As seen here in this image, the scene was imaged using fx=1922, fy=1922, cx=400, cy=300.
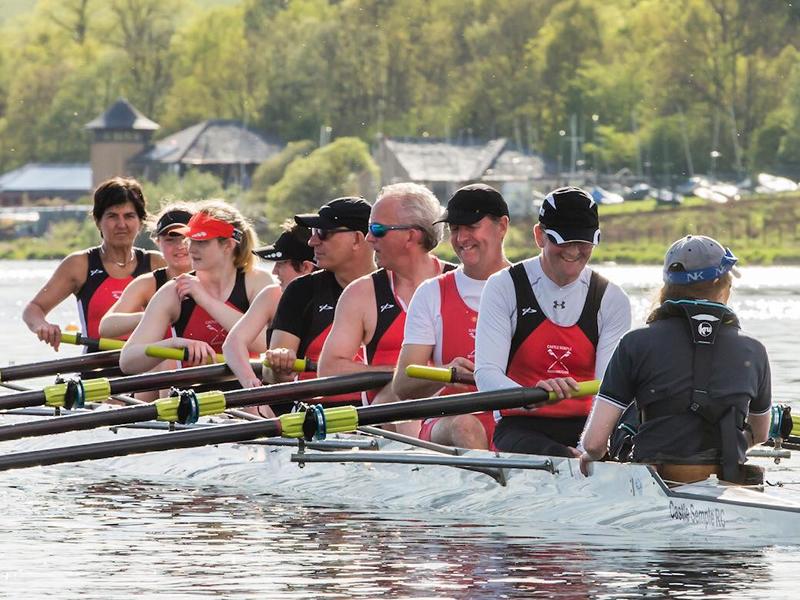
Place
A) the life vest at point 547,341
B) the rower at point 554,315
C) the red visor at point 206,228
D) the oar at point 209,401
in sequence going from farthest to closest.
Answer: the red visor at point 206,228, the oar at point 209,401, the life vest at point 547,341, the rower at point 554,315

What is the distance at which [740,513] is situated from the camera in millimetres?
7898

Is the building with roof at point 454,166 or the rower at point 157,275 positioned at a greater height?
the building with roof at point 454,166

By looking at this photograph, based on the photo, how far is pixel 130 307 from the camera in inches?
503

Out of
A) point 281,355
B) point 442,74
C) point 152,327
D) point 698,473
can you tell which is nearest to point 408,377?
point 281,355

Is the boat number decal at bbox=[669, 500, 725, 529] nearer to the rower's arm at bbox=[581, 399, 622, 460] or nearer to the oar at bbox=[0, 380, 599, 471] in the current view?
the rower's arm at bbox=[581, 399, 622, 460]

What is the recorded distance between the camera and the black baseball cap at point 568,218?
8.43 metres

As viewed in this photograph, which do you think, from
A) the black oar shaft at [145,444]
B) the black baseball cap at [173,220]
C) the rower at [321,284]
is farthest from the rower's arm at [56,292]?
the black oar shaft at [145,444]

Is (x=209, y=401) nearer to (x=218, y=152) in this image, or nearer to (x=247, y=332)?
(x=247, y=332)

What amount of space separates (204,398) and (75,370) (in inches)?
138

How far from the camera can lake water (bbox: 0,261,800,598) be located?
25.4ft

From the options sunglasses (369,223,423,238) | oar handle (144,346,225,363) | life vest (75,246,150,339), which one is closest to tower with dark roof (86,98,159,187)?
life vest (75,246,150,339)

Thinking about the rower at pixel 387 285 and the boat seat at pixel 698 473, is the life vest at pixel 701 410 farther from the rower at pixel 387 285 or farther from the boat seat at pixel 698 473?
the rower at pixel 387 285

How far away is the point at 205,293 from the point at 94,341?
1.82m

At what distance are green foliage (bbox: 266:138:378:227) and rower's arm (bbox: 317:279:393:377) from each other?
79.7 metres
